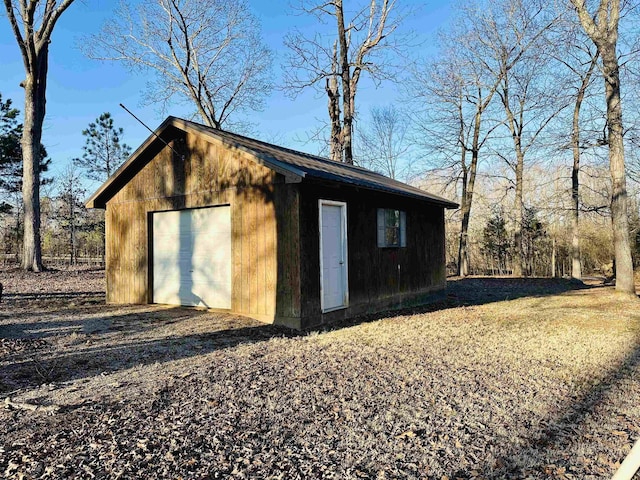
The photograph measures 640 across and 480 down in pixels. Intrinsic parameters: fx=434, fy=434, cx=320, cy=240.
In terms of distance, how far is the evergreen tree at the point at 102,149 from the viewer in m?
29.0

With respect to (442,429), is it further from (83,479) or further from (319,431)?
(83,479)

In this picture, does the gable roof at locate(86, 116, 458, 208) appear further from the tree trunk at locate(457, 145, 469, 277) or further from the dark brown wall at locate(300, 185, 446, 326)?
the tree trunk at locate(457, 145, 469, 277)

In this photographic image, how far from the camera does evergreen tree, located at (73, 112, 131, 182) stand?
29.0m

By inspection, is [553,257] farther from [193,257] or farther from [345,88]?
[193,257]

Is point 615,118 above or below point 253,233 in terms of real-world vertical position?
above

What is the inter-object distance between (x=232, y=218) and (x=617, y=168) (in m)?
9.62

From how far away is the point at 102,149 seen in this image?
29359 mm

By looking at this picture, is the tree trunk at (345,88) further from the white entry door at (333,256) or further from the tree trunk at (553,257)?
the tree trunk at (553,257)

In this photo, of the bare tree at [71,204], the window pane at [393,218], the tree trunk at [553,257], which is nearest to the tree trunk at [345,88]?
the window pane at [393,218]

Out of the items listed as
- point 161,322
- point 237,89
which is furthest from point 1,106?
point 161,322

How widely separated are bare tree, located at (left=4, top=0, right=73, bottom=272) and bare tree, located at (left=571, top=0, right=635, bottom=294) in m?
16.2

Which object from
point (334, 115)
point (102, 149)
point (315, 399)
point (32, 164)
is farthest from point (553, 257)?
point (102, 149)

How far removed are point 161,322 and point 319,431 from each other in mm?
5209

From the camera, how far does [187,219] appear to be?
9.16 metres
